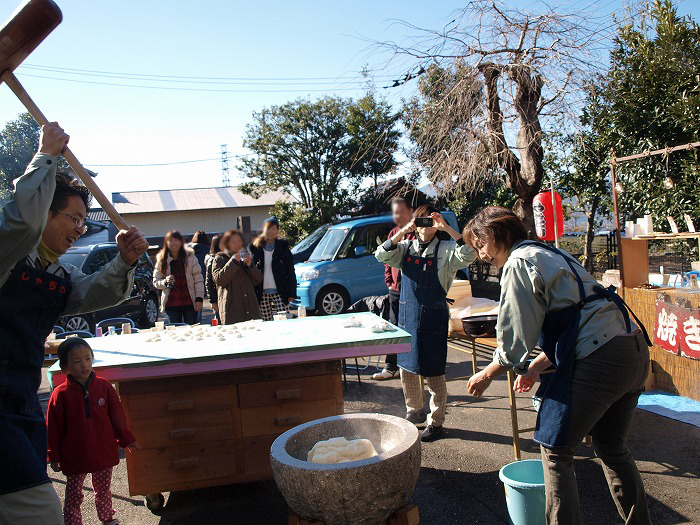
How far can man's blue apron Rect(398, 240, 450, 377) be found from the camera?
4.35 metres

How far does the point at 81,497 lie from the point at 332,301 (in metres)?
7.22

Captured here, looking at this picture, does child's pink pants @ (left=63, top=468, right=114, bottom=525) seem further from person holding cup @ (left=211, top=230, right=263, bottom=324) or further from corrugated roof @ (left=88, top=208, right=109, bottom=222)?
person holding cup @ (left=211, top=230, right=263, bottom=324)

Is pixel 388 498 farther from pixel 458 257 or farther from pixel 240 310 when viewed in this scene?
pixel 240 310

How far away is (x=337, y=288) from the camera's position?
1028cm

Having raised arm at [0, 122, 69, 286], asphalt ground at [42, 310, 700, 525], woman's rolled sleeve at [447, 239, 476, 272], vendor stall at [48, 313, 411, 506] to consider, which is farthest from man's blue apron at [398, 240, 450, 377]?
raised arm at [0, 122, 69, 286]

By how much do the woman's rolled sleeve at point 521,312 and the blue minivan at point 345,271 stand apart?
299 inches

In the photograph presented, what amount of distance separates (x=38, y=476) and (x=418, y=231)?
3.38 meters

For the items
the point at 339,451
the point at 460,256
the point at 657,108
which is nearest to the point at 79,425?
the point at 339,451

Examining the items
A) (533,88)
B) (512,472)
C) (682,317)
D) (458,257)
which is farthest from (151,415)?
(533,88)

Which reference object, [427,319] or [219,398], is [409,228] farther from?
[219,398]

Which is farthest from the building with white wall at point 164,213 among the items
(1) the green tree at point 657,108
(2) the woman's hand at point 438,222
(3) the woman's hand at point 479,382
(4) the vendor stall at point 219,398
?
(1) the green tree at point 657,108

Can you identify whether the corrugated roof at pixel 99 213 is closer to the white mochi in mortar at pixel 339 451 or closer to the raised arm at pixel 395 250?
the white mochi in mortar at pixel 339 451

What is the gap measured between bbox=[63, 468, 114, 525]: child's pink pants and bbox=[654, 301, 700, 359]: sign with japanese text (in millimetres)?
4408

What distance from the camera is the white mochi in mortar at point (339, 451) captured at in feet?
8.27
